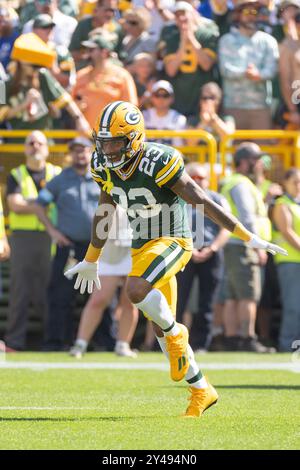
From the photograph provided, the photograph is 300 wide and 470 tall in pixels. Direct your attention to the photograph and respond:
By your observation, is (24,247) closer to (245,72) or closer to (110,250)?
(110,250)

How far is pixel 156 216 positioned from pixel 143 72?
22.6 ft

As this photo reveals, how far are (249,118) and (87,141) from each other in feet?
7.78

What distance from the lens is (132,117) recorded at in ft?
24.1

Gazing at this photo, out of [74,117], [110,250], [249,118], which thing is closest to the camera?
[110,250]

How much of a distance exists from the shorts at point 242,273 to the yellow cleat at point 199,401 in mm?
5498

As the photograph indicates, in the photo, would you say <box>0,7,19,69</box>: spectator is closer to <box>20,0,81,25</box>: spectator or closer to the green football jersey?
<box>20,0,81,25</box>: spectator

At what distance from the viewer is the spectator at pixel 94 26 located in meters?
14.2

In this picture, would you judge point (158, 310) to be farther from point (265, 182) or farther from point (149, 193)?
point (265, 182)

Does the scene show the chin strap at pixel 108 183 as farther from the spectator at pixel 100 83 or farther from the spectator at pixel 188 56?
the spectator at pixel 188 56

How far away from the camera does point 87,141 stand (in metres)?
12.9

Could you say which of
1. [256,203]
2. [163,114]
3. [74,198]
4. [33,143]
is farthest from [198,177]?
[33,143]
